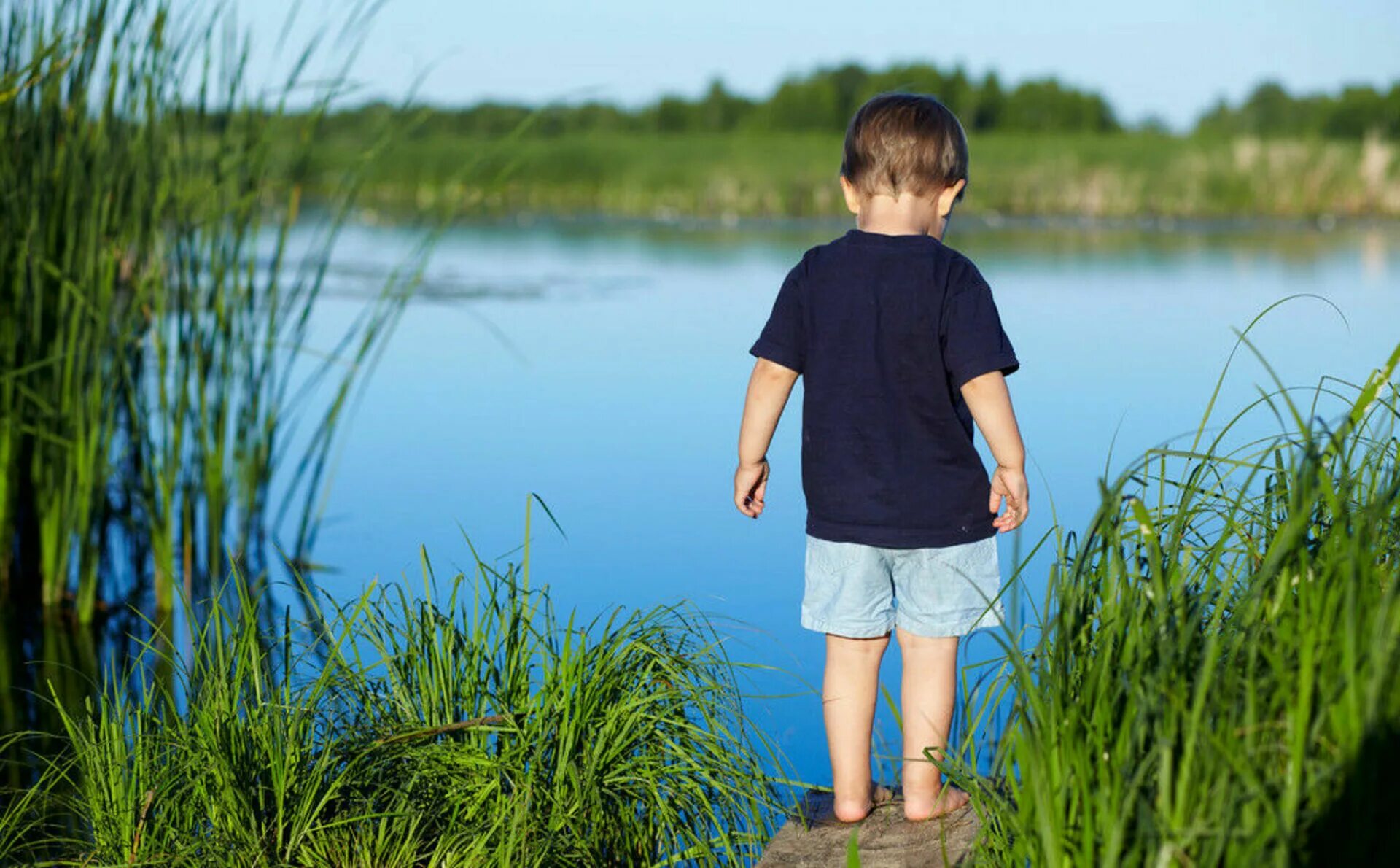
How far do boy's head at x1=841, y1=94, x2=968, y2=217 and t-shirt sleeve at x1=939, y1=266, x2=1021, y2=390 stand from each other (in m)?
0.15

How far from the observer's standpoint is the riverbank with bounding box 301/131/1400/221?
55.3 feet

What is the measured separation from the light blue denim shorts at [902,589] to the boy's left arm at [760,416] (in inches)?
5.7

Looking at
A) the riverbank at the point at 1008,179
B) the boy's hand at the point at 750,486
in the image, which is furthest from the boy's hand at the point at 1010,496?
the riverbank at the point at 1008,179

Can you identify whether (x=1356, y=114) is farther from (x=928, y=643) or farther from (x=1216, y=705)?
(x=1216, y=705)

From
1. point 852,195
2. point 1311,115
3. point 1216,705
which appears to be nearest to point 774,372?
point 852,195

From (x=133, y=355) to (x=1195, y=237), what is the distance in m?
12.9

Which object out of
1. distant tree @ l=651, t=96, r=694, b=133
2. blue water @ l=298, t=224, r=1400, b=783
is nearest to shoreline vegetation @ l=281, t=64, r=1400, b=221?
blue water @ l=298, t=224, r=1400, b=783

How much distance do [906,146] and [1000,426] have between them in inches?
16.7

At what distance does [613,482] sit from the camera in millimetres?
5355

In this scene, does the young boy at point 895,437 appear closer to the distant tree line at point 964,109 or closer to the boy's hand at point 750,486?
the boy's hand at point 750,486

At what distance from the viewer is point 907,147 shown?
222cm

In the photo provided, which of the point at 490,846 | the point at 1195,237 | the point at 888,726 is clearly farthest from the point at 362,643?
the point at 1195,237

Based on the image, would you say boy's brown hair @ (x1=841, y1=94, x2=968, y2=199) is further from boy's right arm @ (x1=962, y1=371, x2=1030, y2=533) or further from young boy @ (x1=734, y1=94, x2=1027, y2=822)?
boy's right arm @ (x1=962, y1=371, x2=1030, y2=533)

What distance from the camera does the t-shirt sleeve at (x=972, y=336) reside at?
2154 millimetres
